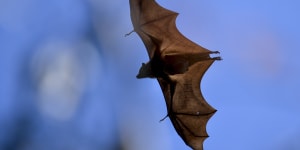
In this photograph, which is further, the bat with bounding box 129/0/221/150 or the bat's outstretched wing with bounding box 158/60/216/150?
the bat's outstretched wing with bounding box 158/60/216/150

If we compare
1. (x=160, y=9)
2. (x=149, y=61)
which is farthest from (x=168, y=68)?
(x=160, y=9)

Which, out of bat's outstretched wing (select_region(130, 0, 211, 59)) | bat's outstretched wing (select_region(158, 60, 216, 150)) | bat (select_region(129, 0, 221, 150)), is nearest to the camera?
bat's outstretched wing (select_region(130, 0, 211, 59))

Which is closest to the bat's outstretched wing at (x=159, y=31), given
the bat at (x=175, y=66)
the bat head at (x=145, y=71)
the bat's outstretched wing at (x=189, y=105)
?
the bat at (x=175, y=66)

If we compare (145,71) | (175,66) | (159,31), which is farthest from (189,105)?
(159,31)

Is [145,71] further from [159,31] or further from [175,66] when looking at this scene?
[159,31]

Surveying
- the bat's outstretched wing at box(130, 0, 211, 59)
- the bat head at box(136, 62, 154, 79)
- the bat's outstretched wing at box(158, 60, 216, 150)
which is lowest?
the bat's outstretched wing at box(158, 60, 216, 150)

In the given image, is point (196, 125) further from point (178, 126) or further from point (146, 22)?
point (146, 22)

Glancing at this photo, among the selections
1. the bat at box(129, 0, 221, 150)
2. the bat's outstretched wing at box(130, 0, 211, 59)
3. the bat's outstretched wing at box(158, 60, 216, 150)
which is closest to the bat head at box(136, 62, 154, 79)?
the bat at box(129, 0, 221, 150)

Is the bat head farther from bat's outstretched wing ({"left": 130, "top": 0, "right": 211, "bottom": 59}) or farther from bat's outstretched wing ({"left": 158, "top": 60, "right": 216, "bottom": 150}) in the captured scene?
bat's outstretched wing ({"left": 158, "top": 60, "right": 216, "bottom": 150})
